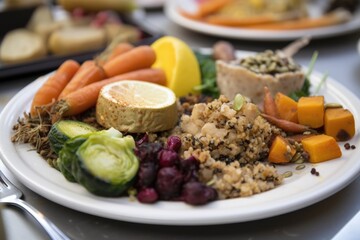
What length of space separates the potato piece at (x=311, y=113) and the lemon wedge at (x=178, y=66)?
0.72 meters

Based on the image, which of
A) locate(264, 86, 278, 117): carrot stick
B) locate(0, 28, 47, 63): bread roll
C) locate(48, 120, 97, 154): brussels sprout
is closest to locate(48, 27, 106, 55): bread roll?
locate(0, 28, 47, 63): bread roll

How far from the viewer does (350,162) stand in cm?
174

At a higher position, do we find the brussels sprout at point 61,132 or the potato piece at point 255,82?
the potato piece at point 255,82

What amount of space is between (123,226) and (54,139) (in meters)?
0.45

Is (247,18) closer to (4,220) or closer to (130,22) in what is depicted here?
(130,22)

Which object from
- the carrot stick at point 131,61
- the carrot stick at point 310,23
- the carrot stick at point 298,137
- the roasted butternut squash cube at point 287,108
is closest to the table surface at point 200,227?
the carrot stick at point 298,137

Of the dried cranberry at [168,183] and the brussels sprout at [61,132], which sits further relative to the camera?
the brussels sprout at [61,132]

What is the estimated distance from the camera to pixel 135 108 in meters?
1.95


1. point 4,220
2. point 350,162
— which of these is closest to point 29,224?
point 4,220

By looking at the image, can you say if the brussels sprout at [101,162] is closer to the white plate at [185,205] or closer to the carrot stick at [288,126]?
the white plate at [185,205]

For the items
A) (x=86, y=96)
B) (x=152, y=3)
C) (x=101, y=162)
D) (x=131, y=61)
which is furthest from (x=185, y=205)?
(x=152, y=3)

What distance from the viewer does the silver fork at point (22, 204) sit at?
1527 mm

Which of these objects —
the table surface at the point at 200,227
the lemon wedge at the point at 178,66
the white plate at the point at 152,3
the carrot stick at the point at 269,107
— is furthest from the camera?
the white plate at the point at 152,3

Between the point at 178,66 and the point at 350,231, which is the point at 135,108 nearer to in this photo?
the point at 178,66
